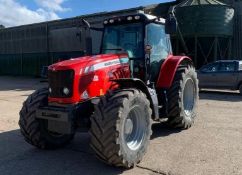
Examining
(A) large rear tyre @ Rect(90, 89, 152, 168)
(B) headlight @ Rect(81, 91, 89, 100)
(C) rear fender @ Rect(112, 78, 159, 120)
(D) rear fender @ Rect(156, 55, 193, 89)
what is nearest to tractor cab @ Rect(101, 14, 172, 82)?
(D) rear fender @ Rect(156, 55, 193, 89)

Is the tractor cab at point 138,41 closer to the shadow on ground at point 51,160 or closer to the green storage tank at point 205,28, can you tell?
the shadow on ground at point 51,160

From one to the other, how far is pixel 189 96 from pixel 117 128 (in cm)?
401

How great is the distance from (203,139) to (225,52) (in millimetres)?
16793

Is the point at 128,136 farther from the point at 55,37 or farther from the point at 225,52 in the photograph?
A: the point at 55,37

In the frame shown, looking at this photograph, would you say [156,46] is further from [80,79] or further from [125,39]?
[80,79]

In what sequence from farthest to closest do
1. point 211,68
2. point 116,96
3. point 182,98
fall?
point 211,68 → point 182,98 → point 116,96

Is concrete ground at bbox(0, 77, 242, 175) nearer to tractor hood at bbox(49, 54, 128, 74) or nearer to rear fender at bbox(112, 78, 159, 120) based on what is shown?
rear fender at bbox(112, 78, 159, 120)

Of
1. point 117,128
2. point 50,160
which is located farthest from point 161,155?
point 50,160

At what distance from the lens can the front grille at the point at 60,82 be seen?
19.7 feet

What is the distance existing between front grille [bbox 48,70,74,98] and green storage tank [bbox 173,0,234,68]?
16.4 metres

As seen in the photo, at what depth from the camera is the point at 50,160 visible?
249 inches

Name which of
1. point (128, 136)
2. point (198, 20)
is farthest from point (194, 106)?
point (198, 20)

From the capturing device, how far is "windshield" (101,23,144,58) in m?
7.36

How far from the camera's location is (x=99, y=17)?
2595cm
